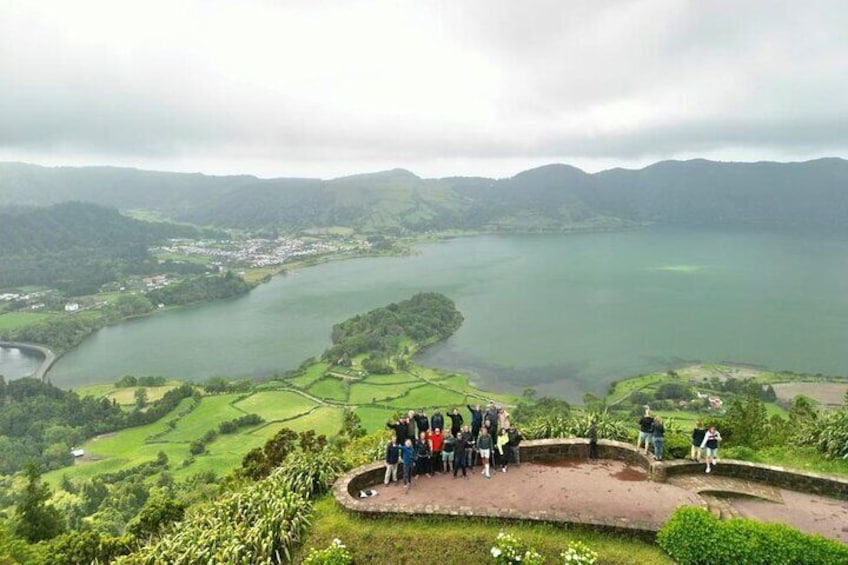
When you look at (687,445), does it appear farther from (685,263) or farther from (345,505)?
(685,263)

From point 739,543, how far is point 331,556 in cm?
870

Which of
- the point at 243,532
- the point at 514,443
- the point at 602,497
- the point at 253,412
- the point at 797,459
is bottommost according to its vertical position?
the point at 253,412

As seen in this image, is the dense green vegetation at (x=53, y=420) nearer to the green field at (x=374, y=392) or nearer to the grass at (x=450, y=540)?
the green field at (x=374, y=392)

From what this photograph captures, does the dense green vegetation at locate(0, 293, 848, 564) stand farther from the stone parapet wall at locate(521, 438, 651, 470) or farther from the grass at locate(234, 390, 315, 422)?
the stone parapet wall at locate(521, 438, 651, 470)

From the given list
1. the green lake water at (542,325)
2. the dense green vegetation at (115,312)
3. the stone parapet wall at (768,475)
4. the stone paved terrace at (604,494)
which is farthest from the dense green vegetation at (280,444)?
the dense green vegetation at (115,312)

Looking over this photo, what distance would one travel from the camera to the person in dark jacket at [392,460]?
14625 mm

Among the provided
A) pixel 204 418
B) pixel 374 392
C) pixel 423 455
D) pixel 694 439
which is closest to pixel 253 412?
pixel 204 418

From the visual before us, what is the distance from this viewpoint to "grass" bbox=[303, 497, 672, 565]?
11703 millimetres

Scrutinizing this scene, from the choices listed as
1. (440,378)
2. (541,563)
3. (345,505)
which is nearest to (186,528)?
(345,505)

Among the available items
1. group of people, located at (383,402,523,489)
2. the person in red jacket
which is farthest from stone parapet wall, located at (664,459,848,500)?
the person in red jacket

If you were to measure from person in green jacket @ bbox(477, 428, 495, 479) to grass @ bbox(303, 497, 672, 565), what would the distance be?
2.30 m

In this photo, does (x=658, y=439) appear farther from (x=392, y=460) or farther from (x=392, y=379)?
(x=392, y=379)

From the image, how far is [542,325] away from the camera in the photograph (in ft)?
342

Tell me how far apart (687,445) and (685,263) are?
183m
